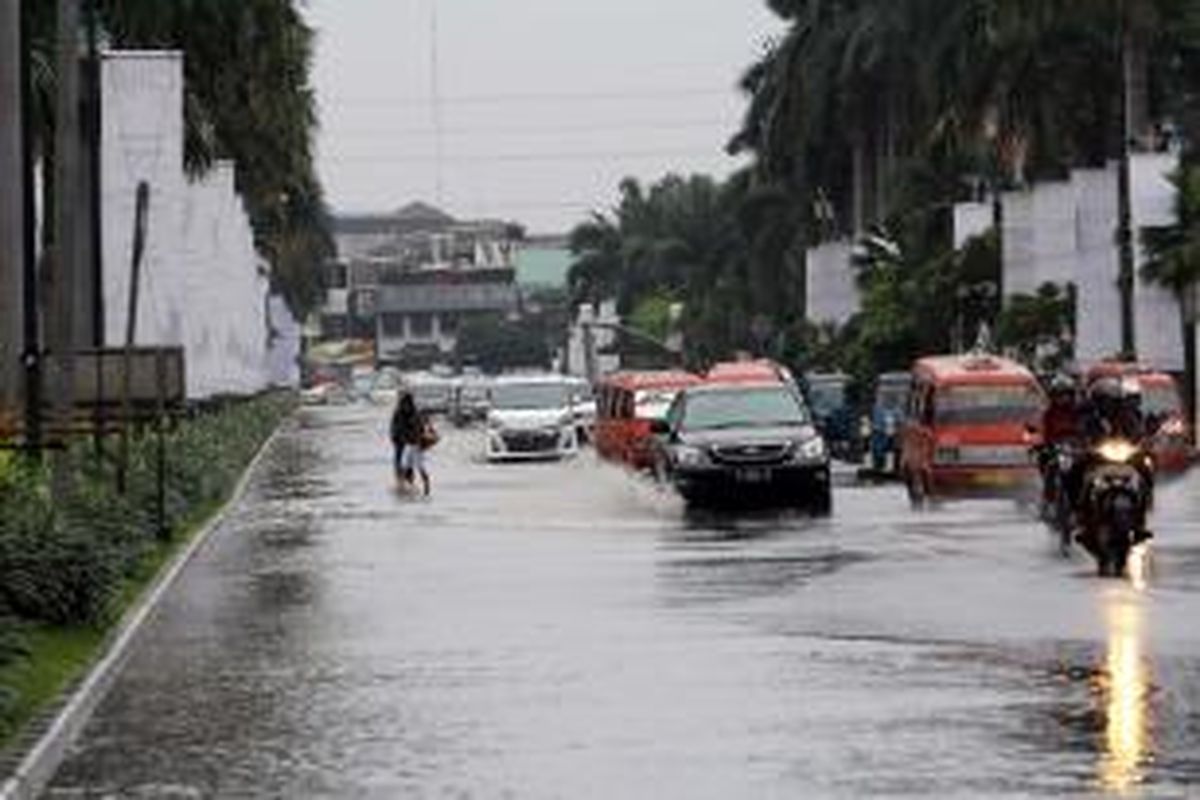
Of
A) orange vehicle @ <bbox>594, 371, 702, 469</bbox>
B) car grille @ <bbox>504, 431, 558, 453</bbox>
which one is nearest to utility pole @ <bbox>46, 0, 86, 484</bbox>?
orange vehicle @ <bbox>594, 371, 702, 469</bbox>

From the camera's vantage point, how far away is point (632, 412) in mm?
55469

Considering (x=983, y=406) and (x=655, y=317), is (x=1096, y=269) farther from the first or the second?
(x=655, y=317)

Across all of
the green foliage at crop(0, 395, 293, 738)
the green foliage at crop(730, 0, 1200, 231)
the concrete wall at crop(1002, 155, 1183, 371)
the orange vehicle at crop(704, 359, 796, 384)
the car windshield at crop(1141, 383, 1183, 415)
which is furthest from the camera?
the green foliage at crop(730, 0, 1200, 231)

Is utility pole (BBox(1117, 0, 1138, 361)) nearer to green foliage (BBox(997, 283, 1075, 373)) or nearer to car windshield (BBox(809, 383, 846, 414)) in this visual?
green foliage (BBox(997, 283, 1075, 373))

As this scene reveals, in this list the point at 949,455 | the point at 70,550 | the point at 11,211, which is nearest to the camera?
the point at 70,550

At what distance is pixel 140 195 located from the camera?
38312 millimetres

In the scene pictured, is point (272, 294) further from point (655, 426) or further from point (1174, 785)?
point (1174, 785)

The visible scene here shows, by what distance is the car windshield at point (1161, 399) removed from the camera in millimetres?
43688

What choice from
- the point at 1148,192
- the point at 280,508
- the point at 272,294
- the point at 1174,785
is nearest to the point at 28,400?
the point at 1174,785

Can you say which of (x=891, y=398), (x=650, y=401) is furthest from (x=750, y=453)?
(x=650, y=401)

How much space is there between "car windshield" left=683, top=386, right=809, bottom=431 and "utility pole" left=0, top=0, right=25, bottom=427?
12296mm

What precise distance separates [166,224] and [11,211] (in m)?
16.0

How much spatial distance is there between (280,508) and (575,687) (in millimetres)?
24886

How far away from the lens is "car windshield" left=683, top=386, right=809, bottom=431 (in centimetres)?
3816
